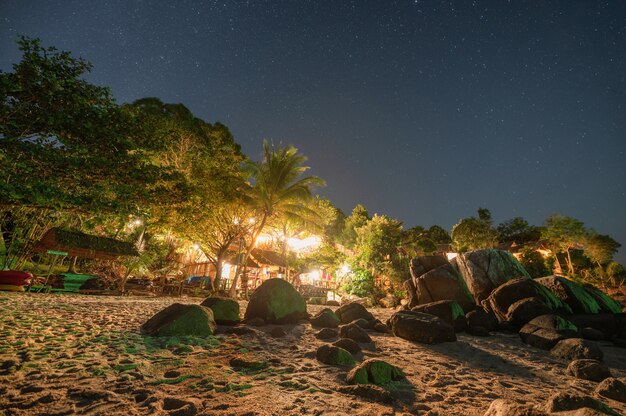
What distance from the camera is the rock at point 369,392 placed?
10.5 ft

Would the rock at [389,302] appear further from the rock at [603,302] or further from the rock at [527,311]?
the rock at [603,302]

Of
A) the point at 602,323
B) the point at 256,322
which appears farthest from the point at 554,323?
the point at 256,322

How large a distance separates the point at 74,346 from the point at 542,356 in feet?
29.1

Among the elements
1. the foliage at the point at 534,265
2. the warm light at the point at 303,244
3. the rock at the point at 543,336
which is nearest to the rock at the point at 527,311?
the rock at the point at 543,336

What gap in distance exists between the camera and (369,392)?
3.29 metres

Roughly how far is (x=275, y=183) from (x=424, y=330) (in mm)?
11201

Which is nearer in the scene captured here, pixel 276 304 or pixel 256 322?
pixel 256 322

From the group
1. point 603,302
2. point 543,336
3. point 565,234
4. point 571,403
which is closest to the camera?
point 571,403

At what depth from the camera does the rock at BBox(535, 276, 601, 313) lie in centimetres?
992

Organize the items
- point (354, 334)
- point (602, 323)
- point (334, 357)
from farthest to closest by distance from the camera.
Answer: point (602, 323), point (354, 334), point (334, 357)

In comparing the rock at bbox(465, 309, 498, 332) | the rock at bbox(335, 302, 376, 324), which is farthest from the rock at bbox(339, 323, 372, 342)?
the rock at bbox(465, 309, 498, 332)

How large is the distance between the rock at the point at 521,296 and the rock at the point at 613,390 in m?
5.93

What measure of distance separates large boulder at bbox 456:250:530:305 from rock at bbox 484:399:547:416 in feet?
35.3

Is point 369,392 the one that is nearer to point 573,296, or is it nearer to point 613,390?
point 613,390
